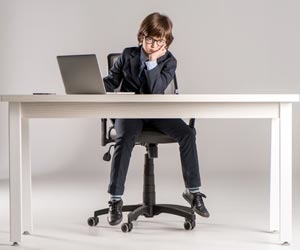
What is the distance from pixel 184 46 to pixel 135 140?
255 cm

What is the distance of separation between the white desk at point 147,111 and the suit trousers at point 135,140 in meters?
0.35

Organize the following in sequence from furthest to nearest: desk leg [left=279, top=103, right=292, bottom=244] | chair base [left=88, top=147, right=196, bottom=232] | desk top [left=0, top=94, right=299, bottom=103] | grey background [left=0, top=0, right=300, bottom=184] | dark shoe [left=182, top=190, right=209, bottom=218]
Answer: grey background [left=0, top=0, right=300, bottom=184], chair base [left=88, top=147, right=196, bottom=232], dark shoe [left=182, top=190, right=209, bottom=218], desk leg [left=279, top=103, right=292, bottom=244], desk top [left=0, top=94, right=299, bottom=103]

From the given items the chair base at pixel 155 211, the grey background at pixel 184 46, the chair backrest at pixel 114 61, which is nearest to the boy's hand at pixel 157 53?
the chair backrest at pixel 114 61

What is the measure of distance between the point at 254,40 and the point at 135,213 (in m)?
2.78

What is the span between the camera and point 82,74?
8.81 ft

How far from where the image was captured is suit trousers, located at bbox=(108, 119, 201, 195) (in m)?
2.95

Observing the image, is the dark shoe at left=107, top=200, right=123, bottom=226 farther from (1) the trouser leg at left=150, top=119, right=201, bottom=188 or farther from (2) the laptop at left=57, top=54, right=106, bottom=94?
(2) the laptop at left=57, top=54, right=106, bottom=94

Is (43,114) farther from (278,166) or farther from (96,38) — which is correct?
(96,38)

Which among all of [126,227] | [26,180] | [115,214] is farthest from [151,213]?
[26,180]

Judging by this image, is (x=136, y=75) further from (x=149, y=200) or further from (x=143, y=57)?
(x=149, y=200)

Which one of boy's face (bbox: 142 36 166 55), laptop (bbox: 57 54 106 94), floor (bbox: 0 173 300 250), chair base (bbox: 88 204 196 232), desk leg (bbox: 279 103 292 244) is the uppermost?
boy's face (bbox: 142 36 166 55)

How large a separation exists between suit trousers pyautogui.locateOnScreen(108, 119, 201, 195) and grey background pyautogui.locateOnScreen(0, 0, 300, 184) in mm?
2290

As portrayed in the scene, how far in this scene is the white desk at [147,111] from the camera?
2.60 metres

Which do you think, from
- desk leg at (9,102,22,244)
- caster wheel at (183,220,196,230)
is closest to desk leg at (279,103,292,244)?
caster wheel at (183,220,196,230)
